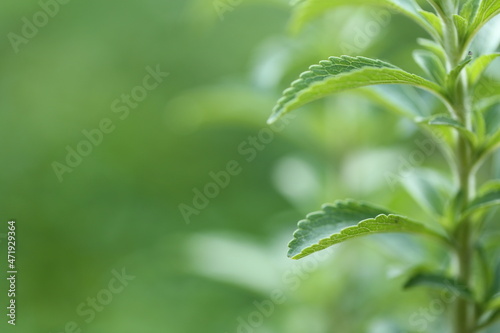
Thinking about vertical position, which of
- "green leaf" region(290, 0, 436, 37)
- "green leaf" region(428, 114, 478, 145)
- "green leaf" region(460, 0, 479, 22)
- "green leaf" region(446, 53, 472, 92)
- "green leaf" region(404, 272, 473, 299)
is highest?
"green leaf" region(290, 0, 436, 37)

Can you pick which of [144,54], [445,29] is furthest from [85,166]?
[445,29]

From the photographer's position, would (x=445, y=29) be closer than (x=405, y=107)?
Yes

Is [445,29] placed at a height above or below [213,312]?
above

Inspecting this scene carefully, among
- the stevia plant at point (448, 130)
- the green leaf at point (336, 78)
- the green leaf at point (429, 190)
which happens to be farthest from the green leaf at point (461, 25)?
the green leaf at point (429, 190)

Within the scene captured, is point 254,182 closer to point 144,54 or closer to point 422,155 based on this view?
point 144,54

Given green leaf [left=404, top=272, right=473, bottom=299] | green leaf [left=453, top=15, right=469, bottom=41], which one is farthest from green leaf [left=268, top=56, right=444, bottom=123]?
green leaf [left=404, top=272, right=473, bottom=299]

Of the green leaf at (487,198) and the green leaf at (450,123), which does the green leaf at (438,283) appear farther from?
the green leaf at (450,123)

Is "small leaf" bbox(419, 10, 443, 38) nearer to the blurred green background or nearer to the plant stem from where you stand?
the plant stem
